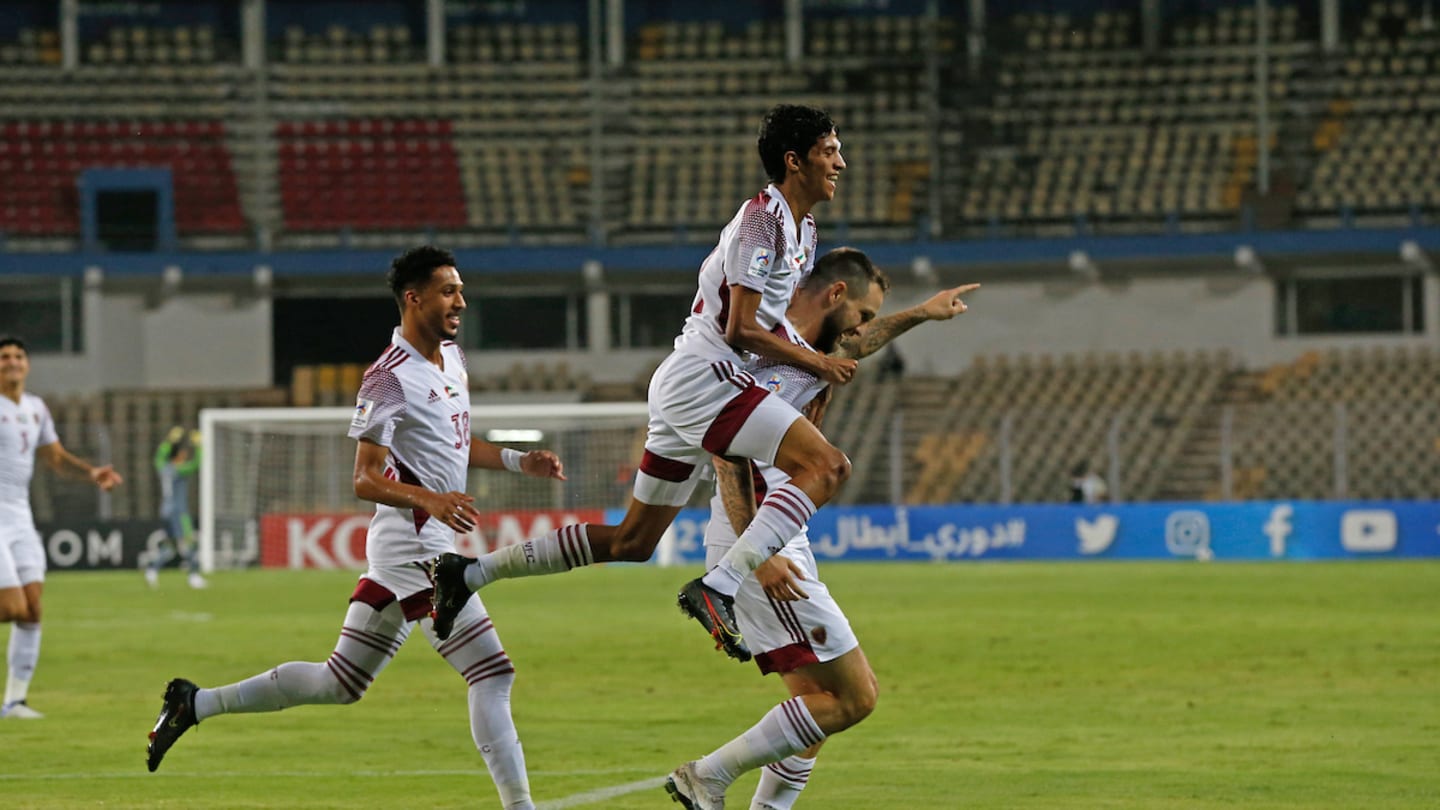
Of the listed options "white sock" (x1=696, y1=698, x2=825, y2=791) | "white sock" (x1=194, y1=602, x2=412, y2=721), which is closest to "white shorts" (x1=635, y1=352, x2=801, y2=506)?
"white sock" (x1=696, y1=698, x2=825, y2=791)

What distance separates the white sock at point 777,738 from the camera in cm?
721

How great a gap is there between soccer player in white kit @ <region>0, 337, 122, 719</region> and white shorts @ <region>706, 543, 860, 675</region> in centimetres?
710

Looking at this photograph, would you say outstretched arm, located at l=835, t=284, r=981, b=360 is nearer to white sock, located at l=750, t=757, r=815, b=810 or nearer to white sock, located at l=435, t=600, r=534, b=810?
white sock, located at l=750, t=757, r=815, b=810

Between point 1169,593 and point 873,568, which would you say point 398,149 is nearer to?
point 873,568

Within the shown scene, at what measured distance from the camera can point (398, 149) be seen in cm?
4488

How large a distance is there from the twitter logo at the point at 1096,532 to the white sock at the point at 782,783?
26104 millimetres

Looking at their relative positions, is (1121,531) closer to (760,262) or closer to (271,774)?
(271,774)

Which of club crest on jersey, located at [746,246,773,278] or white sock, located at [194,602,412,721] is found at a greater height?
club crest on jersey, located at [746,246,773,278]

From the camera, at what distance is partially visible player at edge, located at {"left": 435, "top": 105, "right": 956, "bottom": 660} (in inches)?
278

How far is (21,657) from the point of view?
13203mm

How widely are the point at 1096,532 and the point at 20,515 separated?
2257 centimetres

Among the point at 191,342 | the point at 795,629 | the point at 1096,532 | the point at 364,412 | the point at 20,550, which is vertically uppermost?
the point at 364,412

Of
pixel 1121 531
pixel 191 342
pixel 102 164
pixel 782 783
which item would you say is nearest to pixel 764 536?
pixel 782 783

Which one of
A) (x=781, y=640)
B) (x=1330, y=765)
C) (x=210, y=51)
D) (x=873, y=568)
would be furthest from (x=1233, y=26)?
(x=781, y=640)
